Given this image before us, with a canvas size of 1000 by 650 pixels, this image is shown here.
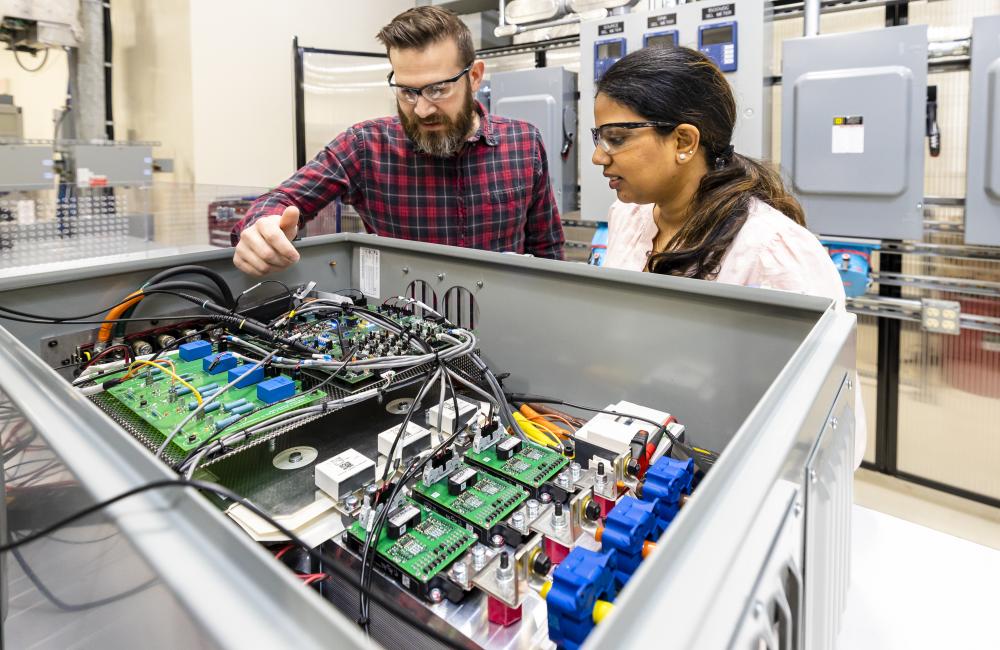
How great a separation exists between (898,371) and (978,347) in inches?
10.5

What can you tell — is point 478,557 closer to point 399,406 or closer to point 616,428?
point 616,428

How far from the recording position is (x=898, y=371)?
240 centimetres

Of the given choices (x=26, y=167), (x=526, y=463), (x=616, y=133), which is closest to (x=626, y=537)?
(x=526, y=463)

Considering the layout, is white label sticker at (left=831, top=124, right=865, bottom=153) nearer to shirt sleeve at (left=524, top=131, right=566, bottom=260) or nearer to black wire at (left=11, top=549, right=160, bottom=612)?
shirt sleeve at (left=524, top=131, right=566, bottom=260)

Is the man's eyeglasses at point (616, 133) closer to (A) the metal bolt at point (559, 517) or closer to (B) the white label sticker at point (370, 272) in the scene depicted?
(B) the white label sticker at point (370, 272)

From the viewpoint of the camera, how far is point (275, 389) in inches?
29.1

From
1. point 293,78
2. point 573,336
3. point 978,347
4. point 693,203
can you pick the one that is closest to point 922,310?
point 978,347

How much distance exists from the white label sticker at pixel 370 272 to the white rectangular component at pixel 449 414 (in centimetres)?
47

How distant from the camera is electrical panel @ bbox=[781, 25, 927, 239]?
1925 millimetres

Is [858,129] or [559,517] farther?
[858,129]

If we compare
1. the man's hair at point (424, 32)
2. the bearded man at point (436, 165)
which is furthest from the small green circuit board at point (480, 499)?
the man's hair at point (424, 32)

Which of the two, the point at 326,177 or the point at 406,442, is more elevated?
the point at 326,177

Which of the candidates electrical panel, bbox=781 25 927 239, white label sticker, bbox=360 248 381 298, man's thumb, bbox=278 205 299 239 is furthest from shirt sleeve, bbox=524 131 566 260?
electrical panel, bbox=781 25 927 239

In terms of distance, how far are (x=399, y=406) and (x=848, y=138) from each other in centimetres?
187
